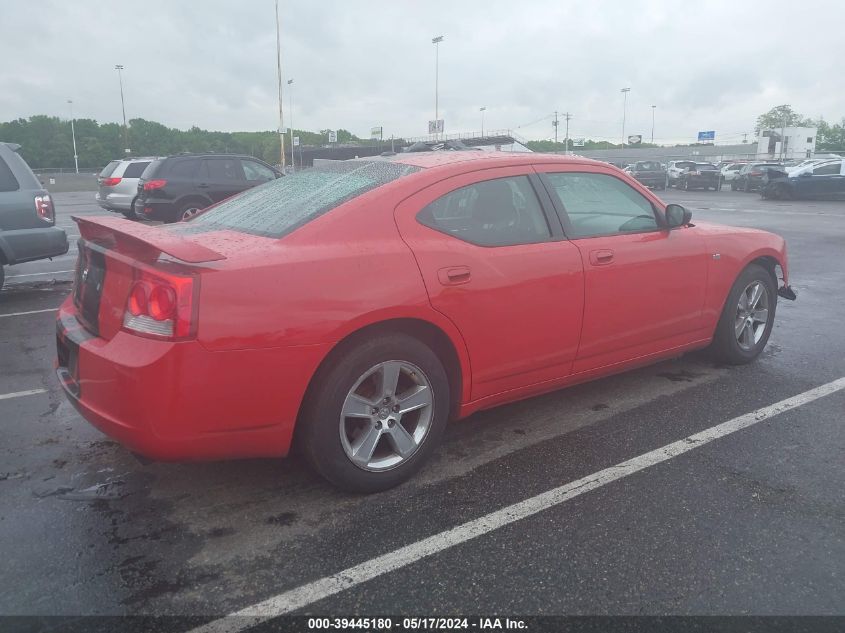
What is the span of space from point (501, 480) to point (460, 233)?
1.21 meters

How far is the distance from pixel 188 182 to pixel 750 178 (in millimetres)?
27596

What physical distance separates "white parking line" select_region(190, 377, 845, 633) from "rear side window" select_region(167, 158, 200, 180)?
38.4 feet

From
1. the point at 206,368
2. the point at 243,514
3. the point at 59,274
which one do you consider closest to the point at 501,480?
the point at 243,514

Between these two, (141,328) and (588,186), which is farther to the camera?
(588,186)

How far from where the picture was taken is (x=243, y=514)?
2.96 m

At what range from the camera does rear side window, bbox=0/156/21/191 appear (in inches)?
289

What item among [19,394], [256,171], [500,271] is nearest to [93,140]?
[256,171]

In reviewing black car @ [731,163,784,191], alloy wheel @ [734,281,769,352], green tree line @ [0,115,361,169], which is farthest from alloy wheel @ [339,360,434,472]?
green tree line @ [0,115,361,169]

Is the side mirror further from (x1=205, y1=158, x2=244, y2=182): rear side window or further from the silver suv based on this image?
the silver suv

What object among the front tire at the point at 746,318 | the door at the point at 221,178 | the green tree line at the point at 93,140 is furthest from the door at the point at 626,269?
the green tree line at the point at 93,140

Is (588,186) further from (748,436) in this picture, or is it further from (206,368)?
(206,368)

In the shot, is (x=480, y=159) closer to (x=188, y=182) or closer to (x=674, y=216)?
(x=674, y=216)

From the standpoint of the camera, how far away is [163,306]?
2645 millimetres

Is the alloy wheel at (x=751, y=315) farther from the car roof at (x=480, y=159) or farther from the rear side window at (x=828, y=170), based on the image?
the rear side window at (x=828, y=170)
